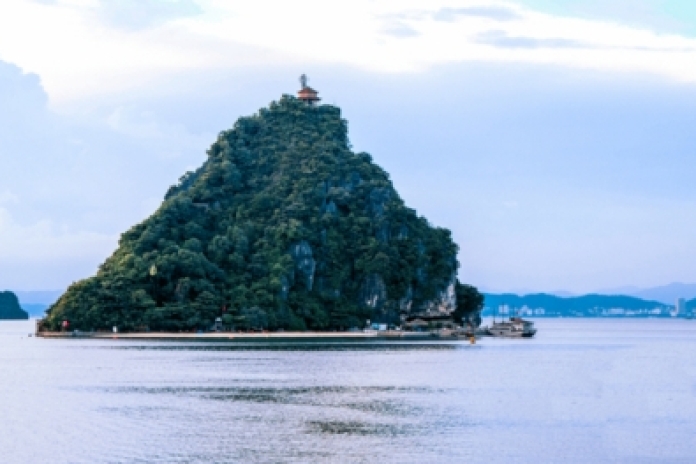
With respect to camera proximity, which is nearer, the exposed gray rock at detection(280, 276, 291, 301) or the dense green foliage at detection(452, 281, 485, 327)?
the exposed gray rock at detection(280, 276, 291, 301)

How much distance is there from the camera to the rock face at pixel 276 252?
519 feet

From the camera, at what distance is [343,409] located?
6194cm

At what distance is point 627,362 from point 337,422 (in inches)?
2225

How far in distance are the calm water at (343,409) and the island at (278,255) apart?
4940 cm

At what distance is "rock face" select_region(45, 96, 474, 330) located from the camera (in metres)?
158

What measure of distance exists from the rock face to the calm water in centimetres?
4985

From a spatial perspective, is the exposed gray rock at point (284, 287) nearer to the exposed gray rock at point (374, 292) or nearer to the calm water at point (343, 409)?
the exposed gray rock at point (374, 292)

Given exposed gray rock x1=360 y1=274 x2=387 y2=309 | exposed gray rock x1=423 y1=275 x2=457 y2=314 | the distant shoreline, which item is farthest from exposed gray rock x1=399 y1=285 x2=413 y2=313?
the distant shoreline

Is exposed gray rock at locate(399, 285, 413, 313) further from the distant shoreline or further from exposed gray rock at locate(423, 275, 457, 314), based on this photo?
the distant shoreline

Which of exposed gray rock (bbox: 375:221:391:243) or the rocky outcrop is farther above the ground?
exposed gray rock (bbox: 375:221:391:243)

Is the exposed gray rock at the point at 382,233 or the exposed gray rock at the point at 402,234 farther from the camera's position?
the exposed gray rock at the point at 402,234

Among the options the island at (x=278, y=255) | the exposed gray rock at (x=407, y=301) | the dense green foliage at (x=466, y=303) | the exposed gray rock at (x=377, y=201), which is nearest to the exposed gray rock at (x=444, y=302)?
the island at (x=278, y=255)

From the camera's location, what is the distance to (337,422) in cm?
5622

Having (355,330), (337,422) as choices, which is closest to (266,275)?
(355,330)
